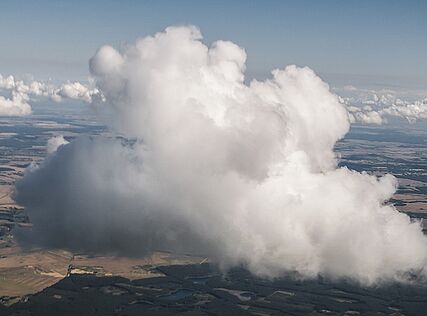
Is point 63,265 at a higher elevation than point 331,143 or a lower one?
lower

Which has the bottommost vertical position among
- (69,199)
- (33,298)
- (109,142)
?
(33,298)

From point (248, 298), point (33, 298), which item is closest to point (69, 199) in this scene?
point (33, 298)

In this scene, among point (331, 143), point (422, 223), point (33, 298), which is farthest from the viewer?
point (422, 223)

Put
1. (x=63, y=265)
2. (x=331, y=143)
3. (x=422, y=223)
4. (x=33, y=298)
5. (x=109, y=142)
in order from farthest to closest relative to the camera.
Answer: (x=422, y=223), (x=109, y=142), (x=331, y=143), (x=63, y=265), (x=33, y=298)

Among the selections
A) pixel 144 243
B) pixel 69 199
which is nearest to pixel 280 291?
pixel 144 243

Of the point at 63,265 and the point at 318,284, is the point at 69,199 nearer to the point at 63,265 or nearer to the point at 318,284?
→ the point at 63,265

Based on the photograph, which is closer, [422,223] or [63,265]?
[63,265]

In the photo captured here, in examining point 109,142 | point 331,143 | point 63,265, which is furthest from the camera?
point 109,142

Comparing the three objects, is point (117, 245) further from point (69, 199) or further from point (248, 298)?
point (248, 298)

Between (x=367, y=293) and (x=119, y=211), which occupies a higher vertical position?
(x=119, y=211)
